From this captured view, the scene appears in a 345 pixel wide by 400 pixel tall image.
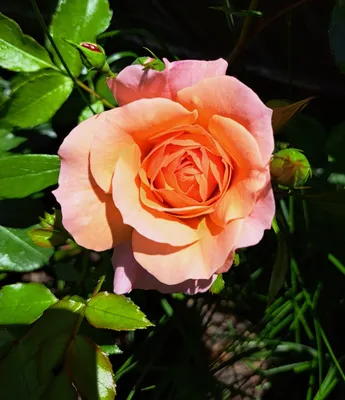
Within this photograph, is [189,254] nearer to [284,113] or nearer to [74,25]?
[284,113]

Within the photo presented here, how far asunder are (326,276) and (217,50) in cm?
50

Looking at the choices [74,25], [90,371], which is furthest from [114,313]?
[74,25]

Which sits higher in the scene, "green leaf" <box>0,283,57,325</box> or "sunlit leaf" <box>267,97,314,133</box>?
"sunlit leaf" <box>267,97,314,133</box>

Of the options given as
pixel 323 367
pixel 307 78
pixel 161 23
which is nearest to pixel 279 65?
pixel 307 78

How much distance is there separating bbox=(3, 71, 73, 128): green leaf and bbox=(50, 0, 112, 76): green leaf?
44 millimetres

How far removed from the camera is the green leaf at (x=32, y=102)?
2.40 ft

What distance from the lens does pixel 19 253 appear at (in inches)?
34.9

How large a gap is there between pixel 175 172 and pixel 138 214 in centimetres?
6

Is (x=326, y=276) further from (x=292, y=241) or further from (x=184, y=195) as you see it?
(x=184, y=195)

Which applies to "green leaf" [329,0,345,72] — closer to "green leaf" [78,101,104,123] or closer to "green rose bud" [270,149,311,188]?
"green rose bud" [270,149,311,188]

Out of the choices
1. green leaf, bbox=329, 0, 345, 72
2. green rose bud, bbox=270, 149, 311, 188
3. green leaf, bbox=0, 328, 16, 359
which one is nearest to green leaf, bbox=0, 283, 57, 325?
green leaf, bbox=0, 328, 16, 359

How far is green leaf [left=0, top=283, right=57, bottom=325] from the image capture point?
72 cm

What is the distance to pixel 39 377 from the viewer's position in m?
0.64

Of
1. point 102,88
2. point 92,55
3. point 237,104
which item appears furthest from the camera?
point 102,88
